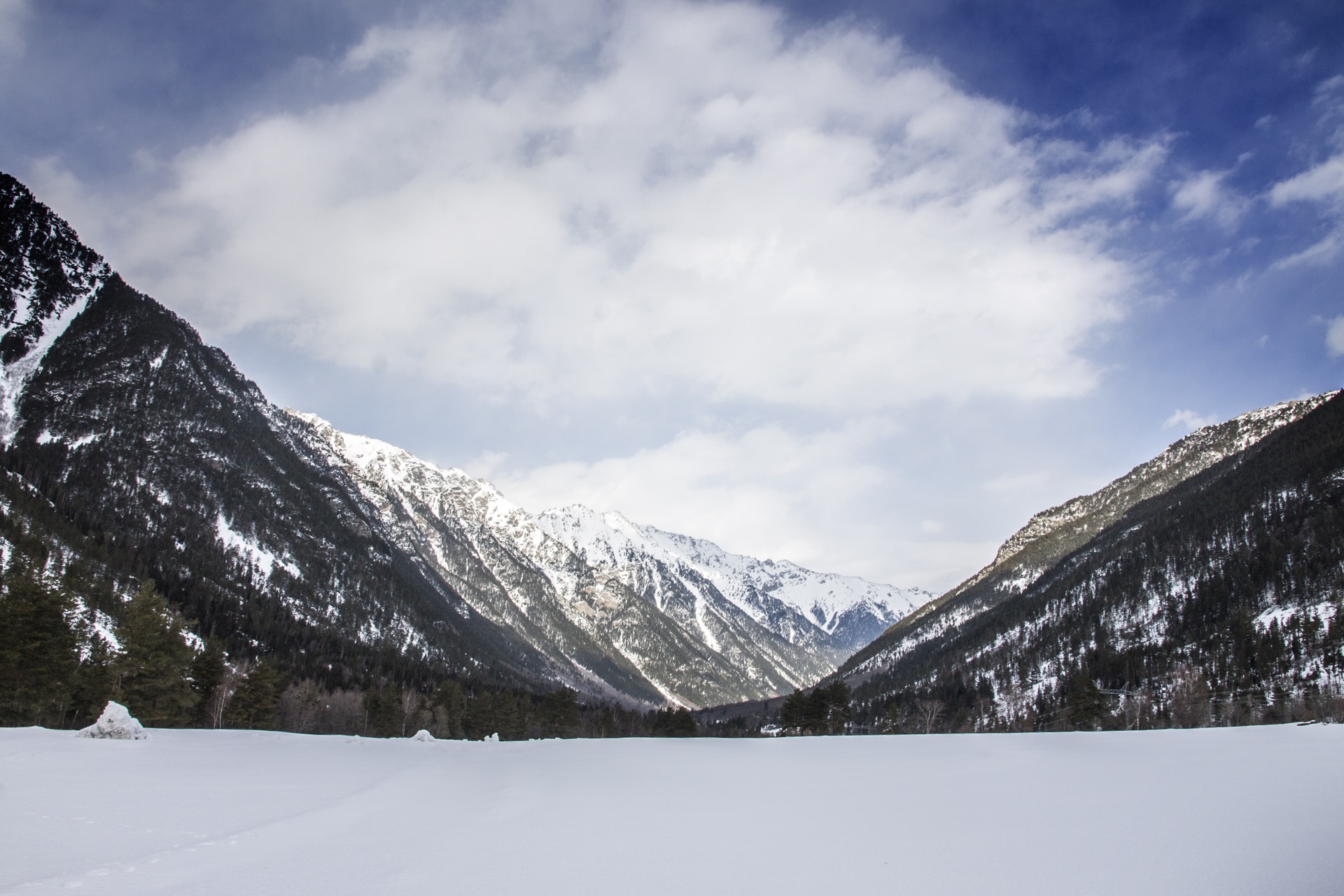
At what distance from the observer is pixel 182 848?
9.45 m

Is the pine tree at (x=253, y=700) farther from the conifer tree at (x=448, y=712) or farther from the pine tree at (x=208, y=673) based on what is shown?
the conifer tree at (x=448, y=712)

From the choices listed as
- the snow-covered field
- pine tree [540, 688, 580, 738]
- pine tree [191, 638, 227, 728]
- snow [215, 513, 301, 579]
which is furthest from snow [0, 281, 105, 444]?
the snow-covered field

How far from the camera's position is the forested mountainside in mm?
102438

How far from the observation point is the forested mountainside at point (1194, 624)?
4033 inches

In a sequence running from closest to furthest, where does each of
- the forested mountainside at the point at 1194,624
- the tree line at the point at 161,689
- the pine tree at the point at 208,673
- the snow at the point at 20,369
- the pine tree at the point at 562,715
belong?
the tree line at the point at 161,689
the pine tree at the point at 208,673
the pine tree at the point at 562,715
the forested mountainside at the point at 1194,624
the snow at the point at 20,369

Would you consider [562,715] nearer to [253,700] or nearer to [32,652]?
[253,700]

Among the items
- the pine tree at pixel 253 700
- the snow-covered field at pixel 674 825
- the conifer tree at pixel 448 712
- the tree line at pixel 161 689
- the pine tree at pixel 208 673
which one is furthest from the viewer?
the conifer tree at pixel 448 712

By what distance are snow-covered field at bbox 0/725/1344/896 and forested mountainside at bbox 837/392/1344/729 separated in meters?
66.9

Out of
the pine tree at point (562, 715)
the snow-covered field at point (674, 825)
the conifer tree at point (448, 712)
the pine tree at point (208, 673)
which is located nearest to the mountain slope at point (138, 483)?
the conifer tree at point (448, 712)

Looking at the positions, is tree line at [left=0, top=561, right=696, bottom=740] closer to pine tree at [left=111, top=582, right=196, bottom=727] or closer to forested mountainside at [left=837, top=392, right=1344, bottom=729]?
pine tree at [left=111, top=582, right=196, bottom=727]

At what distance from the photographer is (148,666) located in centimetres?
4584

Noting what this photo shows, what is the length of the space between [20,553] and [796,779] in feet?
387

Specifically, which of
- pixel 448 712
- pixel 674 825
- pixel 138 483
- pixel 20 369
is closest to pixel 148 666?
pixel 674 825

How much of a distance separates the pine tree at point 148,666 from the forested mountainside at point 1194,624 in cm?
8089
